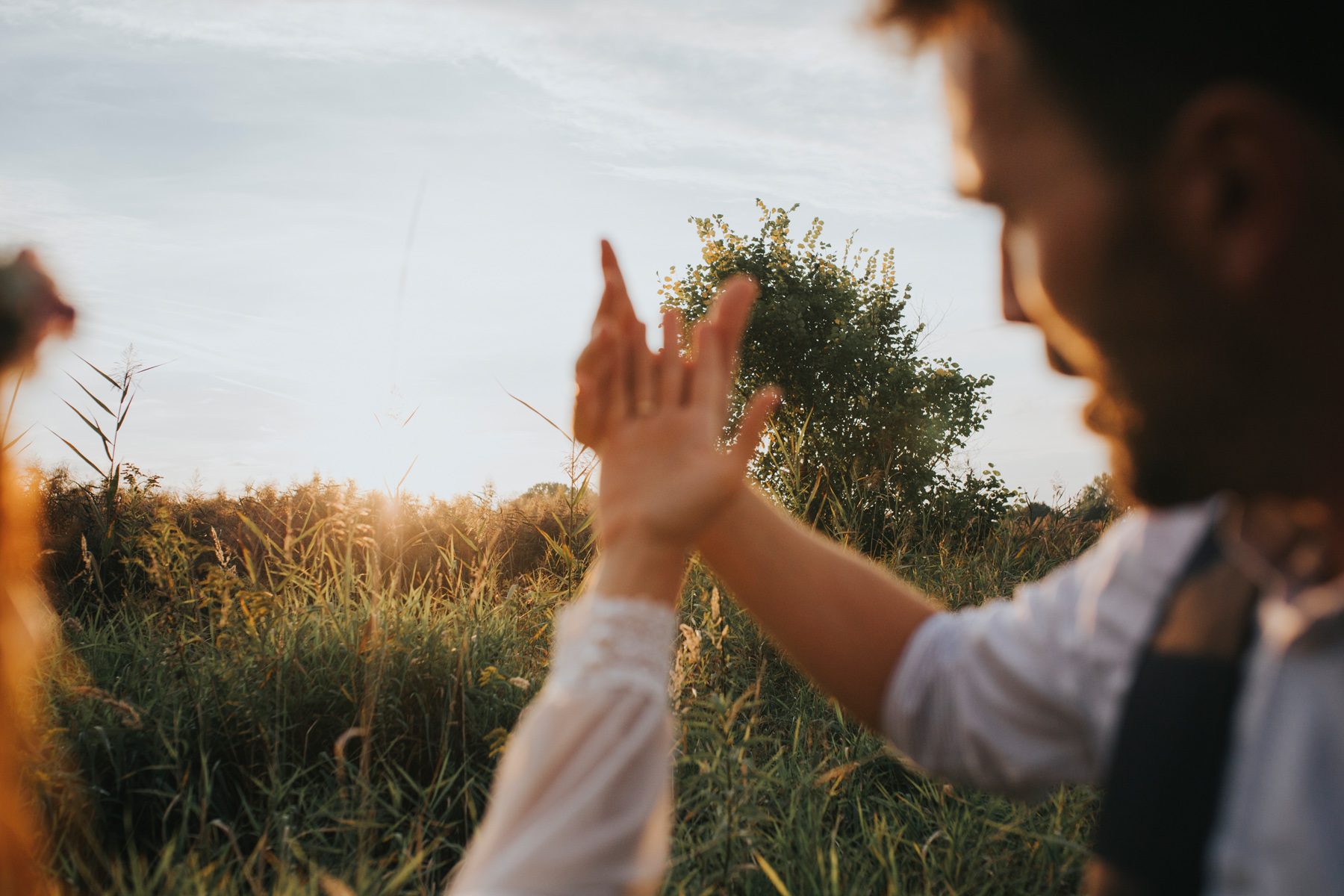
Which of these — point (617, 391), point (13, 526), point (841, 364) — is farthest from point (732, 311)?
point (841, 364)

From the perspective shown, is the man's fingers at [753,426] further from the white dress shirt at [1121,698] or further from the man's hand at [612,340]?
the white dress shirt at [1121,698]

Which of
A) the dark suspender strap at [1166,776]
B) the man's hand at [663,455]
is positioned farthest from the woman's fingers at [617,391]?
the dark suspender strap at [1166,776]

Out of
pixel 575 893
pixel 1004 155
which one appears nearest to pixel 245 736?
pixel 575 893

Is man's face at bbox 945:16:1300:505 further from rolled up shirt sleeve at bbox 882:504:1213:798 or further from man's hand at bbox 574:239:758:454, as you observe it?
man's hand at bbox 574:239:758:454

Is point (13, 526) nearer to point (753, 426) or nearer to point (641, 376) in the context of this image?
point (641, 376)

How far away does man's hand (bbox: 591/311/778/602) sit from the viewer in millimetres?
933

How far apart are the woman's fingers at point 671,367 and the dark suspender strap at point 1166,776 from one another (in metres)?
0.67

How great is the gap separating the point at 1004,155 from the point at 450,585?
11.4 ft

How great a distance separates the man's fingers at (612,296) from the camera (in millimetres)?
1149

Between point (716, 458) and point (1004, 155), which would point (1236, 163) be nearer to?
point (1004, 155)

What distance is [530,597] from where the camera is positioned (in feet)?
11.7

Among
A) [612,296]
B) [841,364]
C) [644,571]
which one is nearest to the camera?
[644,571]

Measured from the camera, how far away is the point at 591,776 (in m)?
0.80

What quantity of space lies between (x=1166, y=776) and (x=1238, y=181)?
0.63 metres
